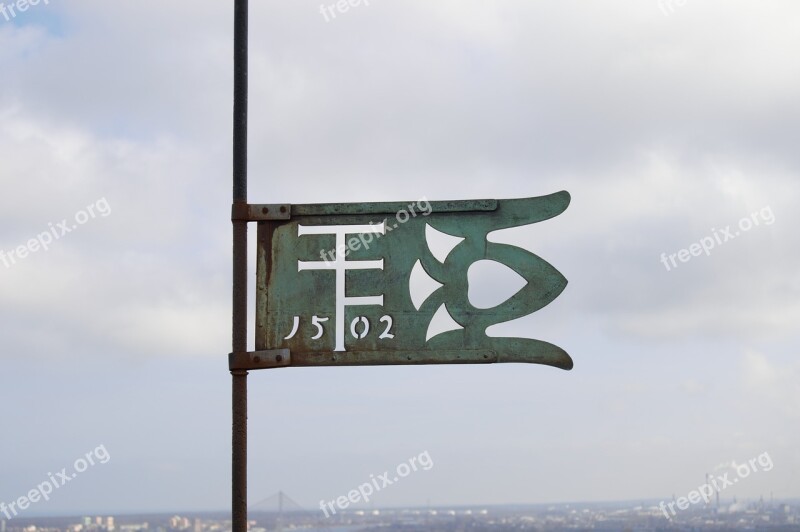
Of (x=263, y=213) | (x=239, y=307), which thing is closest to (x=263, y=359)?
(x=239, y=307)

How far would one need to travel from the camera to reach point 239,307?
5.85 m

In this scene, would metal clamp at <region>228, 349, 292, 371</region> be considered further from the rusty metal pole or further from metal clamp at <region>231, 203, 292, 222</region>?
metal clamp at <region>231, 203, 292, 222</region>

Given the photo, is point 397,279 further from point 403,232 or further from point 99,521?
point 99,521

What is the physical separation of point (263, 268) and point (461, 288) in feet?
3.44

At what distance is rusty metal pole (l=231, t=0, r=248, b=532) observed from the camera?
579 cm

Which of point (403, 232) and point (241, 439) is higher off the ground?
point (403, 232)

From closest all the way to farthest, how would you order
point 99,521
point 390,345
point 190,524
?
1. point 390,345
2. point 190,524
3. point 99,521

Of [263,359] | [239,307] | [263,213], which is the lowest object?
[263,359]

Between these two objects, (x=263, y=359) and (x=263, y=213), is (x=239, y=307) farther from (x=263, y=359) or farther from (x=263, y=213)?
(x=263, y=213)

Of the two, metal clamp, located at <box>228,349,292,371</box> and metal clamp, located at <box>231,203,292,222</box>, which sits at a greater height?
metal clamp, located at <box>231,203,292,222</box>

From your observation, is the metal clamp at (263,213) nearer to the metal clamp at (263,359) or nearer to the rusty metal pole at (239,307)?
the rusty metal pole at (239,307)

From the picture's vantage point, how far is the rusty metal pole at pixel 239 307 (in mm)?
5793

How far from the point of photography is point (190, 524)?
10850 cm

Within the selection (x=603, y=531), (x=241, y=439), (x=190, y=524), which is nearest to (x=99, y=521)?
(x=190, y=524)
